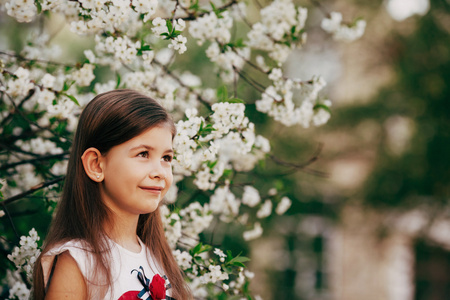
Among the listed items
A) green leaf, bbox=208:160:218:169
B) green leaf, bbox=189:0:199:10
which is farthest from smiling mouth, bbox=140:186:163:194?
green leaf, bbox=189:0:199:10

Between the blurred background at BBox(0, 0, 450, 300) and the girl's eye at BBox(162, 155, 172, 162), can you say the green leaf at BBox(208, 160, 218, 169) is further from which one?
the blurred background at BBox(0, 0, 450, 300)

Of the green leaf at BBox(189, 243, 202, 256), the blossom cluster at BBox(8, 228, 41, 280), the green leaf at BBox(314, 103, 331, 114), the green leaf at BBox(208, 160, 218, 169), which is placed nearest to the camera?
the blossom cluster at BBox(8, 228, 41, 280)

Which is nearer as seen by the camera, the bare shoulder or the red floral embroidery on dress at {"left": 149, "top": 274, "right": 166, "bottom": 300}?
the bare shoulder

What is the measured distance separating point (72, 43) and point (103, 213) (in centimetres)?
774

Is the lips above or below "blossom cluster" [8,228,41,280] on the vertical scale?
above

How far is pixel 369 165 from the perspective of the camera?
8820 mm

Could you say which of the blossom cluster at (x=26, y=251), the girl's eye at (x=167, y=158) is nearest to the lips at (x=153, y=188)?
the girl's eye at (x=167, y=158)

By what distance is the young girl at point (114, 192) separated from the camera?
1.72m

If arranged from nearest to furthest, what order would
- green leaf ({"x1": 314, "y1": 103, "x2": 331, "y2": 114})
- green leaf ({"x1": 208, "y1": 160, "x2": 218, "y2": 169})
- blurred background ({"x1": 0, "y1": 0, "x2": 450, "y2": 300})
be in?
green leaf ({"x1": 208, "y1": 160, "x2": 218, "y2": 169}), green leaf ({"x1": 314, "y1": 103, "x2": 331, "y2": 114}), blurred background ({"x1": 0, "y1": 0, "x2": 450, "y2": 300})

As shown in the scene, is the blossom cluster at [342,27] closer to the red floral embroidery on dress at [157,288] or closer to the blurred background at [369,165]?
the red floral embroidery on dress at [157,288]

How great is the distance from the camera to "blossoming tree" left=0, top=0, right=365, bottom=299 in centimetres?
226

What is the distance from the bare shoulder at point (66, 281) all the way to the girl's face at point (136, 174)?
0.83 feet

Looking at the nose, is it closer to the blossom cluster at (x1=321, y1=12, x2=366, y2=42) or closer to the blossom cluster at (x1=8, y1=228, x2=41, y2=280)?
the blossom cluster at (x1=8, y1=228, x2=41, y2=280)

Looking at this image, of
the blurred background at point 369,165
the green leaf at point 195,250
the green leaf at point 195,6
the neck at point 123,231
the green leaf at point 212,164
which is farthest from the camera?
the blurred background at point 369,165
